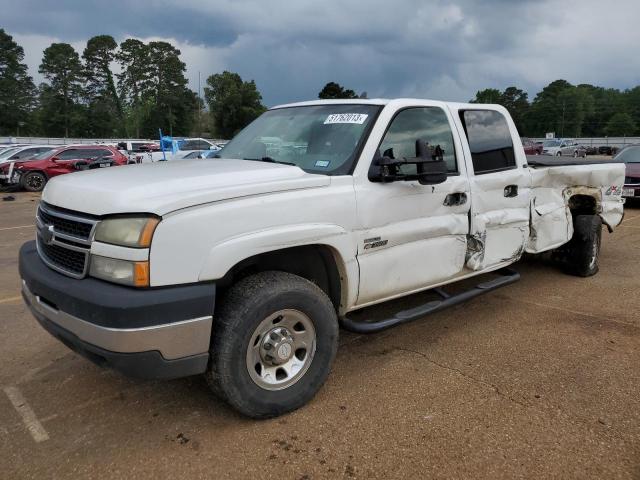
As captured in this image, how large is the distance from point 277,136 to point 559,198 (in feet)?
10.5

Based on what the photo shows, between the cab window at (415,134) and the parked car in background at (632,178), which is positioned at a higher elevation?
the cab window at (415,134)

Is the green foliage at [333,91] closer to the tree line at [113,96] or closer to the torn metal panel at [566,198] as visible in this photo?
the torn metal panel at [566,198]

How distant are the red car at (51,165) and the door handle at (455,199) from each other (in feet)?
56.5

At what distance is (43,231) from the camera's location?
10.2 ft

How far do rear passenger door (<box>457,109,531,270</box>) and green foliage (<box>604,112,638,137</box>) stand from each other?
339ft

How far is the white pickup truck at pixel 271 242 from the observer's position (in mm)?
2590

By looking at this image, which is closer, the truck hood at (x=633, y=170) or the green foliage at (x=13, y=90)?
the truck hood at (x=633, y=170)

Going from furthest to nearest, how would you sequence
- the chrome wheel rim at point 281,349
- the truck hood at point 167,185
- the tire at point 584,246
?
the tire at point 584,246
the chrome wheel rim at point 281,349
the truck hood at point 167,185

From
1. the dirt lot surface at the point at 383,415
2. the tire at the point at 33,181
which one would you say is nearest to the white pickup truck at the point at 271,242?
the dirt lot surface at the point at 383,415

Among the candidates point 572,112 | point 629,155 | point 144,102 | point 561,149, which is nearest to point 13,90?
point 144,102

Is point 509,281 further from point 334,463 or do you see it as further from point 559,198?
point 334,463

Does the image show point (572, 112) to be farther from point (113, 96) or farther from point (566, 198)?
point (566, 198)

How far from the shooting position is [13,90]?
72000 mm

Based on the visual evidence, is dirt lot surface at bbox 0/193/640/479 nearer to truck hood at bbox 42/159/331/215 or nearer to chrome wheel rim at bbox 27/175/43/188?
truck hood at bbox 42/159/331/215
